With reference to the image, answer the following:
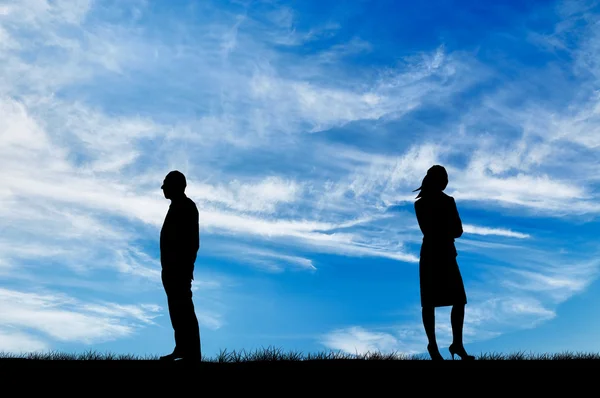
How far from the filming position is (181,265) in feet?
31.3

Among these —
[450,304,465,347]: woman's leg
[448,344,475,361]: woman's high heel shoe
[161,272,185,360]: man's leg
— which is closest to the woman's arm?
[450,304,465,347]: woman's leg

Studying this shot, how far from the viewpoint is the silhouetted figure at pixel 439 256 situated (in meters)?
9.88

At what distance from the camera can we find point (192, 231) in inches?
377

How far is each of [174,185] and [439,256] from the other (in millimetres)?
4008

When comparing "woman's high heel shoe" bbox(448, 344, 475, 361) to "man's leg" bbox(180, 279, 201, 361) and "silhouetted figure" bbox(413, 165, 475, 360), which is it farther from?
"man's leg" bbox(180, 279, 201, 361)

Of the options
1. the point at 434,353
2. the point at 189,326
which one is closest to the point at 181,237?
the point at 189,326

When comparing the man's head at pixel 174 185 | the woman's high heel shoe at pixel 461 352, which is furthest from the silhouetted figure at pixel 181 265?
the woman's high heel shoe at pixel 461 352

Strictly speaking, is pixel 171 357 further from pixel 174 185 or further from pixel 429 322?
pixel 429 322

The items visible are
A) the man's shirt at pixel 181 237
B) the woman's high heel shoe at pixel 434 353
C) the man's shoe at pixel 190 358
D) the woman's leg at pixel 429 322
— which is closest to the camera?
the man's shoe at pixel 190 358

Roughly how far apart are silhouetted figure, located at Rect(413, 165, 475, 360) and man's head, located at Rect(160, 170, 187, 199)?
136 inches

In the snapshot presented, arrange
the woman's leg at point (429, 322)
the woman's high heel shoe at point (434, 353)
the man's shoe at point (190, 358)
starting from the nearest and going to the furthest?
the man's shoe at point (190, 358) < the woman's high heel shoe at point (434, 353) < the woman's leg at point (429, 322)

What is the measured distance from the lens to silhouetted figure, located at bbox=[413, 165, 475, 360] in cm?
988

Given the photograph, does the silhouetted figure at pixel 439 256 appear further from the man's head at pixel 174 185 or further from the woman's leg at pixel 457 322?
the man's head at pixel 174 185
